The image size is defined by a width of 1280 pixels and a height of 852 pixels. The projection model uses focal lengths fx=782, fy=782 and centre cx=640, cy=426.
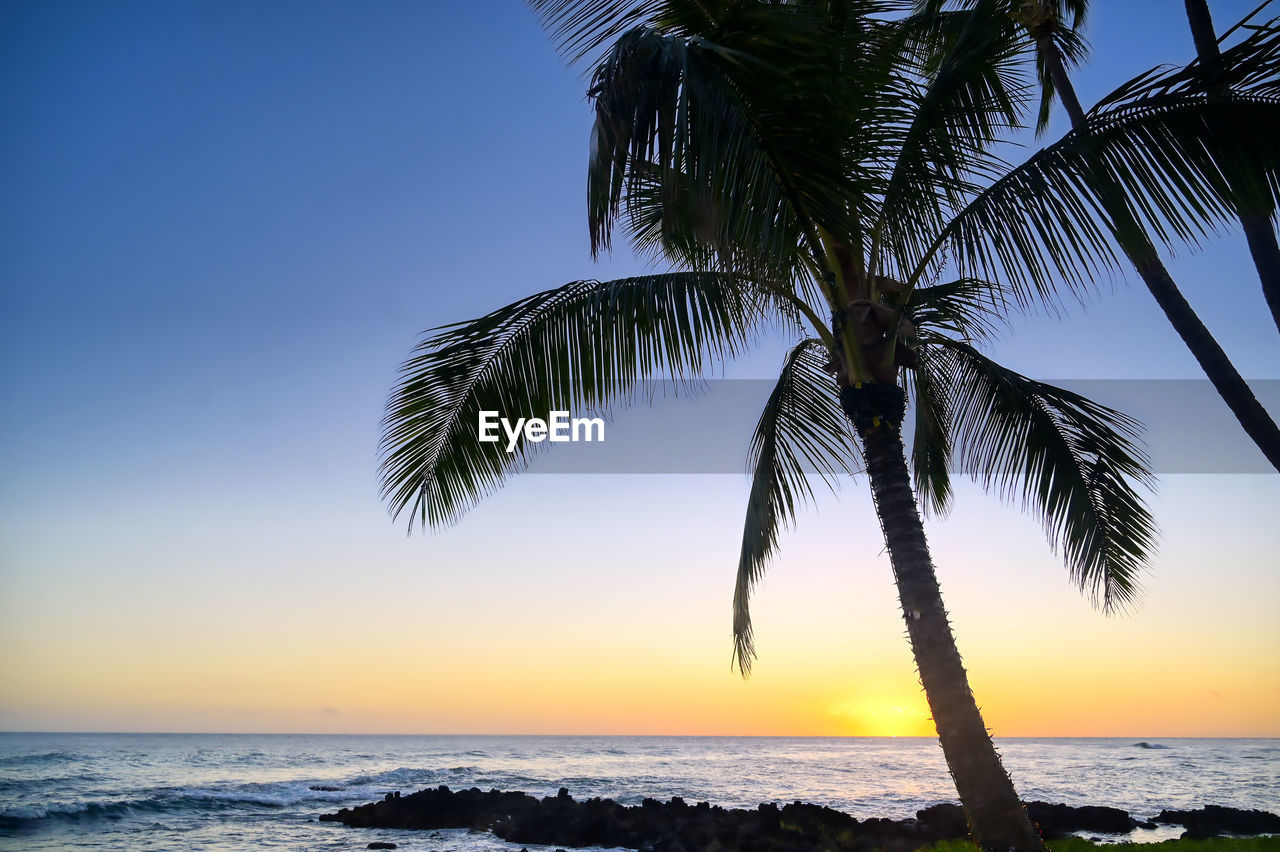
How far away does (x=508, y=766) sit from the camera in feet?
130

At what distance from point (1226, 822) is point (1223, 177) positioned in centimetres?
1679

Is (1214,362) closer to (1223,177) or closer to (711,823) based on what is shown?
(1223,177)

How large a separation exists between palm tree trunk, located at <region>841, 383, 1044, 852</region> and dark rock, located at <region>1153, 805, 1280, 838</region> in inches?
520

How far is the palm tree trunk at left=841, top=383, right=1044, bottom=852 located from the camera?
488 centimetres

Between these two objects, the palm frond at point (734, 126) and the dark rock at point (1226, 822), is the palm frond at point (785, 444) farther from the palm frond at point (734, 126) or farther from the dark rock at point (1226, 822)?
the dark rock at point (1226, 822)

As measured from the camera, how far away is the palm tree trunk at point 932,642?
4879mm

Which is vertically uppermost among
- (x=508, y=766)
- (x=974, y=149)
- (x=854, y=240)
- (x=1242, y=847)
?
(x=974, y=149)

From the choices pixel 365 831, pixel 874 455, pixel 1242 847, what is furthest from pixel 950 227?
pixel 365 831

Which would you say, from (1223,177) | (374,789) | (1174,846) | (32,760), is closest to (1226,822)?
(1174,846)

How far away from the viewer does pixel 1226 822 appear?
51.1ft

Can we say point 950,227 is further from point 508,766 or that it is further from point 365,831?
point 508,766

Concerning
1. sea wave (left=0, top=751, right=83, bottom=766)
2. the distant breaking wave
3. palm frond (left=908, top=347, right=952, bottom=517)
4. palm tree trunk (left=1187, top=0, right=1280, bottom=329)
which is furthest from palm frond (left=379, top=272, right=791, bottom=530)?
sea wave (left=0, top=751, right=83, bottom=766)

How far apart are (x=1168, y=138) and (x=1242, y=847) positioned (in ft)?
22.1

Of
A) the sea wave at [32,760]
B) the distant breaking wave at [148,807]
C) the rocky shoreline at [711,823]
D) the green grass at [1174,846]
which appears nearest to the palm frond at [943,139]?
the green grass at [1174,846]
